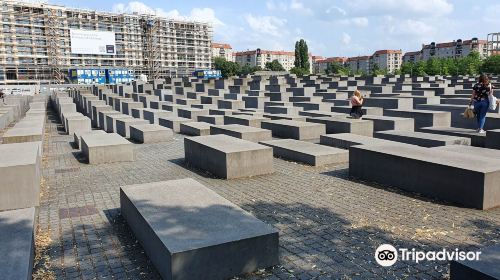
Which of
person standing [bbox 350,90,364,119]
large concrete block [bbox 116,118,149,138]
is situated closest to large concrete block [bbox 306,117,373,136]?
person standing [bbox 350,90,364,119]

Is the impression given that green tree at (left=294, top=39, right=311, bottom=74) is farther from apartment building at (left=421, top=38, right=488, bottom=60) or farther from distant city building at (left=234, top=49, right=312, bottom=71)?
distant city building at (left=234, top=49, right=312, bottom=71)

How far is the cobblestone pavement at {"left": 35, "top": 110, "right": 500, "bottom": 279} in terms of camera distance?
4512 mm

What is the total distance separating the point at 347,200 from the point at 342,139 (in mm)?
4204

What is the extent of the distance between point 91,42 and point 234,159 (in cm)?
6462

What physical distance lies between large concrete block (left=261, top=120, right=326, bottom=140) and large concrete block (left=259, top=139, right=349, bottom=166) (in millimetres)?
1868

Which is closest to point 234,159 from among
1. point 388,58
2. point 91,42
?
point 91,42

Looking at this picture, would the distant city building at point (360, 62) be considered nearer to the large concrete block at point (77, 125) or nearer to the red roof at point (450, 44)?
the red roof at point (450, 44)

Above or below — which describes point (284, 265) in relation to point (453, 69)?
below

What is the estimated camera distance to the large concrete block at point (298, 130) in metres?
12.8

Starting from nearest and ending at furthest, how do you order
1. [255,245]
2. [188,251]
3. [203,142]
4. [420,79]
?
[188,251]
[255,245]
[203,142]
[420,79]

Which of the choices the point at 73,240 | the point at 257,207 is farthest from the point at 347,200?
the point at 73,240

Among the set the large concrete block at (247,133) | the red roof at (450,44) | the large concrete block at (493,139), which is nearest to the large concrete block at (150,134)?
the large concrete block at (247,133)

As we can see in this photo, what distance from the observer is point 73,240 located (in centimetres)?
543

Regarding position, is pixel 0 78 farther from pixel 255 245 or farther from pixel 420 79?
pixel 255 245
